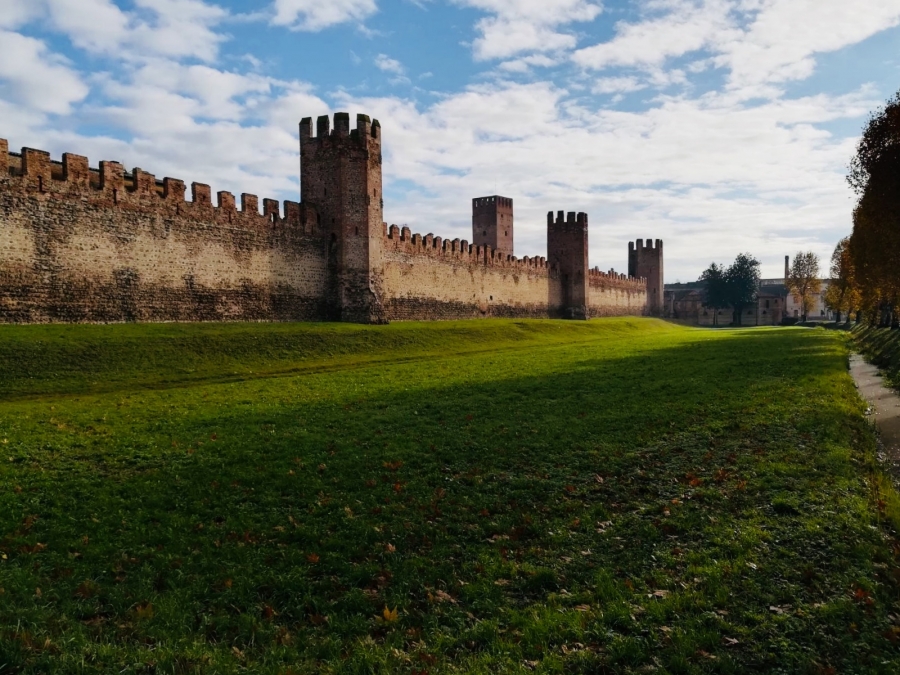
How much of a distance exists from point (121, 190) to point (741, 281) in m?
97.9

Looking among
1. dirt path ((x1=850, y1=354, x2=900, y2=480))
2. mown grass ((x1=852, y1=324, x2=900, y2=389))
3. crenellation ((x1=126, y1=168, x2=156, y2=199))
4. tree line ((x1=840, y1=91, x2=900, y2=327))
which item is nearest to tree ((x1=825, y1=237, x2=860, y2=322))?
mown grass ((x1=852, y1=324, x2=900, y2=389))

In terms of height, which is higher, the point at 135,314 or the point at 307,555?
the point at 135,314

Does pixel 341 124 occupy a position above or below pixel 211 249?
above

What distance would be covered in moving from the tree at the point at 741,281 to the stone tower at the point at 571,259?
164ft

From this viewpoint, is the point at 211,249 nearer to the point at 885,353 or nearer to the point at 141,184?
the point at 141,184

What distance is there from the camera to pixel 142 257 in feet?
84.3

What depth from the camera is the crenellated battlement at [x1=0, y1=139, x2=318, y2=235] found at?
22.0 metres

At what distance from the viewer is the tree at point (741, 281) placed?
10200 centimetres

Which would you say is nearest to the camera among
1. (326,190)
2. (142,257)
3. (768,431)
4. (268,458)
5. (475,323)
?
(268,458)

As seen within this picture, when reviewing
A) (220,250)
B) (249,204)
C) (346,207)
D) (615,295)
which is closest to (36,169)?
(220,250)

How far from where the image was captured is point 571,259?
6378 centimetres

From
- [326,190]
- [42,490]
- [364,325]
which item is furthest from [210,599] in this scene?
[326,190]

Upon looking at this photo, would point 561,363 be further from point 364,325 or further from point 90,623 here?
point 90,623

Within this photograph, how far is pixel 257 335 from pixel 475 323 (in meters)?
18.4
